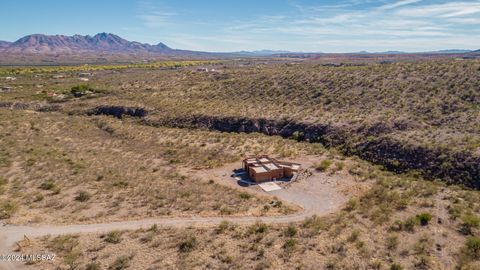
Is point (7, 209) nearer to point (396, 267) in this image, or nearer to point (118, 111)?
point (396, 267)

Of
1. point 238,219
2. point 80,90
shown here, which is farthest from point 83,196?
point 80,90

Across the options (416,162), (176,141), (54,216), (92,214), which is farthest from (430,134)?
(54,216)

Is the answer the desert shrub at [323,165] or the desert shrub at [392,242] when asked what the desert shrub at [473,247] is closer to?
the desert shrub at [392,242]

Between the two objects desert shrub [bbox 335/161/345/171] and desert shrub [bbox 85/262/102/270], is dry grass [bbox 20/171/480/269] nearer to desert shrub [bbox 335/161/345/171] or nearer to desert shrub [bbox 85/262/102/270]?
desert shrub [bbox 85/262/102/270]

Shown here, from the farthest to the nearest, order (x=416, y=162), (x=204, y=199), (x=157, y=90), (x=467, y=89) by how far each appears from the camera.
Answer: (x=157, y=90), (x=467, y=89), (x=416, y=162), (x=204, y=199)

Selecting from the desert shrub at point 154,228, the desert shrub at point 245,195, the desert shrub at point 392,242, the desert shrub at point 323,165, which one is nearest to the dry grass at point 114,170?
the desert shrub at point 245,195

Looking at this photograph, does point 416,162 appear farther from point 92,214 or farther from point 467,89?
point 92,214
